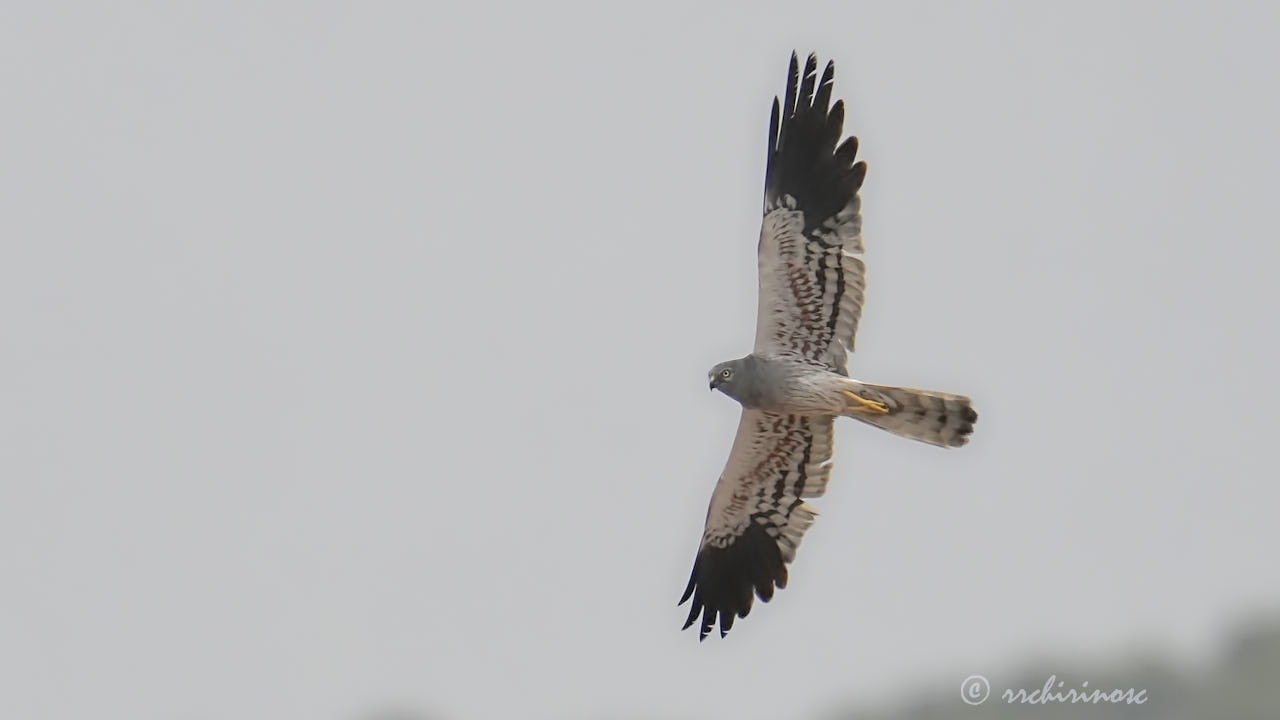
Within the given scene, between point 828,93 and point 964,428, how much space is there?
309 cm

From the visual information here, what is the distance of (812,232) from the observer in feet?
59.9

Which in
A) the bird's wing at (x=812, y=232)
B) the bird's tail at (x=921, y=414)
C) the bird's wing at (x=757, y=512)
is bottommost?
the bird's wing at (x=757, y=512)

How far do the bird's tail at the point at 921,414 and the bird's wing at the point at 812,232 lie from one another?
1.40 ft

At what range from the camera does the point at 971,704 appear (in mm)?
68750

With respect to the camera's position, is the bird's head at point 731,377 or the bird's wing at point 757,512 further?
the bird's wing at point 757,512

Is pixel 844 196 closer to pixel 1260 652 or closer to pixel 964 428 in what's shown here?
pixel 964 428

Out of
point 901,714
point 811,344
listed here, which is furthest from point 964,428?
point 901,714

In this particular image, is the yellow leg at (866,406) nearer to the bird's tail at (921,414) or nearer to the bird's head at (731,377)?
the bird's tail at (921,414)

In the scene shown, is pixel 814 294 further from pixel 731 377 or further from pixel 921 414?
pixel 921 414

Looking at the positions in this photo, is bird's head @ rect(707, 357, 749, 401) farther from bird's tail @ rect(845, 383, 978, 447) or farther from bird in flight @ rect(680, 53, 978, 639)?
bird's tail @ rect(845, 383, 978, 447)

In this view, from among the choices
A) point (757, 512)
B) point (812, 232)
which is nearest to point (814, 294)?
point (812, 232)

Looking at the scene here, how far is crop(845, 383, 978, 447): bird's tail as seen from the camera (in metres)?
18.5

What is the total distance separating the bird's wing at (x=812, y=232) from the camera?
18219 millimetres

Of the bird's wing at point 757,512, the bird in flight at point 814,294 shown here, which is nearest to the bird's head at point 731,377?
the bird in flight at point 814,294
